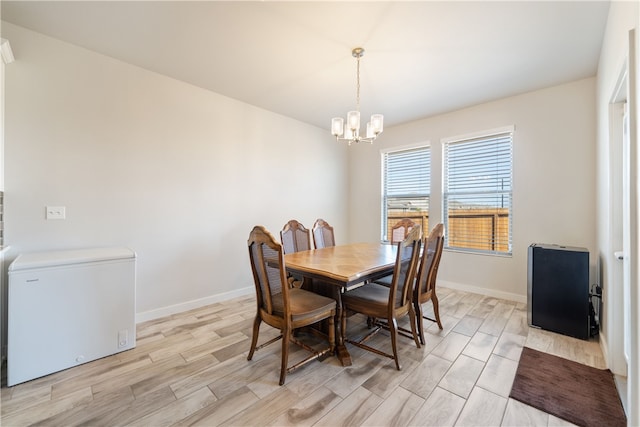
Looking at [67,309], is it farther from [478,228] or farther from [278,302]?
[478,228]

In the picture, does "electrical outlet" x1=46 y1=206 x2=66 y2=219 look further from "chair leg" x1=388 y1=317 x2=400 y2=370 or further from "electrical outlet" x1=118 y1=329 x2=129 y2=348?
"chair leg" x1=388 y1=317 x2=400 y2=370

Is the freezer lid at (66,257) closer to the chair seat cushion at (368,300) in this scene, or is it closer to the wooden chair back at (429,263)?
the chair seat cushion at (368,300)

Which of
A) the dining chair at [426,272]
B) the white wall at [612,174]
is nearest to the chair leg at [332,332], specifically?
the dining chair at [426,272]

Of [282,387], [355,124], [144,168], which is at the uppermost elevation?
[355,124]

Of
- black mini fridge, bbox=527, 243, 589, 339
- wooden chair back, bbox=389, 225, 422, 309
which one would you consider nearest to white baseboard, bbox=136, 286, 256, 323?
wooden chair back, bbox=389, 225, 422, 309

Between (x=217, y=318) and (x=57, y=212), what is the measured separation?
69.0 inches

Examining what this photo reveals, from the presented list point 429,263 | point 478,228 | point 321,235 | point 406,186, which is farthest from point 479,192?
point 321,235

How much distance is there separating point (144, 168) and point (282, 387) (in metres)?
2.52

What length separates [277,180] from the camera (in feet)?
13.2

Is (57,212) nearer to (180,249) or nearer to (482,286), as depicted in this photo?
(180,249)

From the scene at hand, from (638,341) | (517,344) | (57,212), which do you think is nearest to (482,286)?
(517,344)

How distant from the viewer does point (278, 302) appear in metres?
1.94

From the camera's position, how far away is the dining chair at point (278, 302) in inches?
70.6

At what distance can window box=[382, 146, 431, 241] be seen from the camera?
14.0 feet
